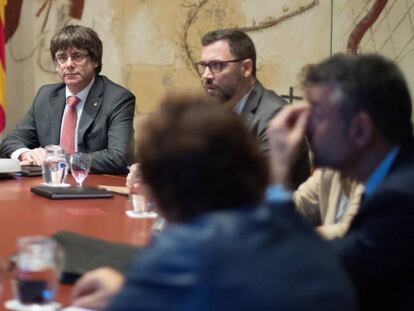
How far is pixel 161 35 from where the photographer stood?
473 centimetres

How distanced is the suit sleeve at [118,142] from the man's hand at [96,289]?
2099 mm

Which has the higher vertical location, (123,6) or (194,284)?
(123,6)

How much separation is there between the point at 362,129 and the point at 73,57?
271 cm

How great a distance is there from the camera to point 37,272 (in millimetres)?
1272

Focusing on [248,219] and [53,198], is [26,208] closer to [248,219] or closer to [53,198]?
[53,198]

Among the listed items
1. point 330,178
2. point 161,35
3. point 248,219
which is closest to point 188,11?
point 161,35

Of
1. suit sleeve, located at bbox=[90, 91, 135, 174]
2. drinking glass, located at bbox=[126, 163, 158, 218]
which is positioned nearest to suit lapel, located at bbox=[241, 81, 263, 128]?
suit sleeve, located at bbox=[90, 91, 135, 174]

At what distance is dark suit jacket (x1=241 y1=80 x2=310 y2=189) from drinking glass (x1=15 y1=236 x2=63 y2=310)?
158cm

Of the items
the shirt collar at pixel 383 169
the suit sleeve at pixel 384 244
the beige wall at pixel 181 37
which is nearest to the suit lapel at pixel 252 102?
the beige wall at pixel 181 37

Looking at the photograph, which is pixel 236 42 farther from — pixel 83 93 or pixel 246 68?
pixel 83 93

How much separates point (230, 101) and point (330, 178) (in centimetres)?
114

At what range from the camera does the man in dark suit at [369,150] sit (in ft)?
4.28

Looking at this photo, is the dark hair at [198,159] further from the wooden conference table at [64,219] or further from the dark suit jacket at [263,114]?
the dark suit jacket at [263,114]

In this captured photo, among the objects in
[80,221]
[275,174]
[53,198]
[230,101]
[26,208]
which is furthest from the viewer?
[230,101]
